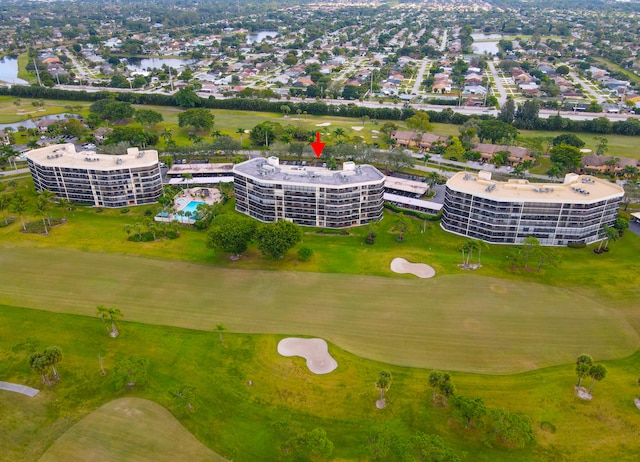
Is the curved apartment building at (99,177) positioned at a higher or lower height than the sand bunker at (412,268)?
higher

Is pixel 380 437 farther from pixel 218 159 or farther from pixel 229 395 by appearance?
pixel 218 159

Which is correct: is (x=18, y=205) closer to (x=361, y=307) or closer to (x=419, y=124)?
(x=361, y=307)

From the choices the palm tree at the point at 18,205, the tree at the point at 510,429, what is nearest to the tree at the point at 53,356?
the palm tree at the point at 18,205

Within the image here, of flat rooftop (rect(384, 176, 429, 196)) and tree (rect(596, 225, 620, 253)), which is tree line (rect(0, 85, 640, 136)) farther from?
tree (rect(596, 225, 620, 253))

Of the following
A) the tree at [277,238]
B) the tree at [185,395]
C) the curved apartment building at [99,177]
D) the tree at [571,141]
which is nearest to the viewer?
the tree at [185,395]

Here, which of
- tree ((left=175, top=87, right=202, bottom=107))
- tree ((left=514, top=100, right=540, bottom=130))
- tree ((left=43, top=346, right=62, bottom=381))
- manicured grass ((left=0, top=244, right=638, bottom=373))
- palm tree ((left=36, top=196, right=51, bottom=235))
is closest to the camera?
tree ((left=43, top=346, right=62, bottom=381))

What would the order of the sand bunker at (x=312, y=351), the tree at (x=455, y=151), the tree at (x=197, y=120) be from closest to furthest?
the sand bunker at (x=312, y=351)
the tree at (x=455, y=151)
the tree at (x=197, y=120)

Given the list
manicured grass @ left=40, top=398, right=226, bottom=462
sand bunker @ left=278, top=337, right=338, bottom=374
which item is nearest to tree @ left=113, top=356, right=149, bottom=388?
manicured grass @ left=40, top=398, right=226, bottom=462

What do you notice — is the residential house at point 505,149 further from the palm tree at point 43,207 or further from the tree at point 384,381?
the palm tree at point 43,207
